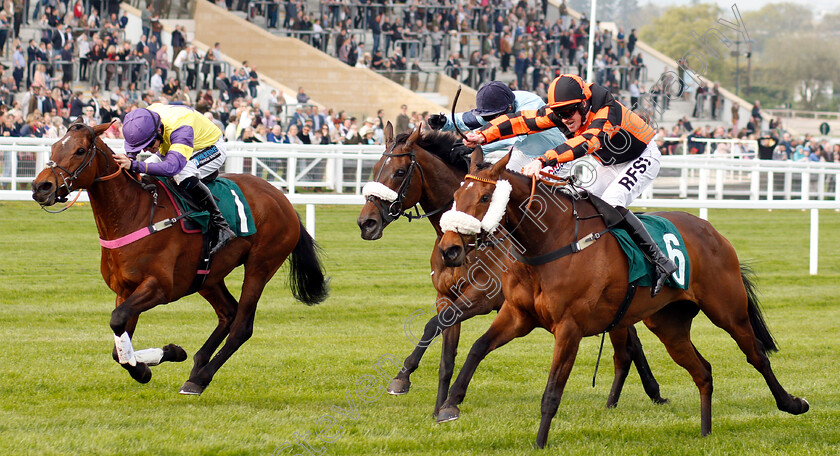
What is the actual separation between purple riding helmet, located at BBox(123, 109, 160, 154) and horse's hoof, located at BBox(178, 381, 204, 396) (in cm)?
137

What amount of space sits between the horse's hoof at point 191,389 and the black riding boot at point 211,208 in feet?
2.68

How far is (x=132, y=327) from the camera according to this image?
5902 millimetres

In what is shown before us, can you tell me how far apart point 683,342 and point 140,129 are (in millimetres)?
3243

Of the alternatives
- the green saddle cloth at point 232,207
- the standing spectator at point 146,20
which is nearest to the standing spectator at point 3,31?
the standing spectator at point 146,20

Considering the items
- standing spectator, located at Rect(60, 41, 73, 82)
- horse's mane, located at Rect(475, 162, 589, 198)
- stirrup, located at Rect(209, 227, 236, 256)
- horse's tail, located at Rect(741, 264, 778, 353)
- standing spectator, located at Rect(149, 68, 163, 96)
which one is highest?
standing spectator, located at Rect(60, 41, 73, 82)

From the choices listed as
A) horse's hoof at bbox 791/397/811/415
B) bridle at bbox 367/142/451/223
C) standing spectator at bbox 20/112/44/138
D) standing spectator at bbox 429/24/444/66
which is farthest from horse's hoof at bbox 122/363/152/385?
standing spectator at bbox 429/24/444/66

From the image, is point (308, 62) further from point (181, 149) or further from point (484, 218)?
point (484, 218)

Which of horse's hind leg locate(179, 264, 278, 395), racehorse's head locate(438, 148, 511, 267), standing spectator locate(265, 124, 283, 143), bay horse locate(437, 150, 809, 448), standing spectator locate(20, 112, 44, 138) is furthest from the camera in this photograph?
standing spectator locate(265, 124, 283, 143)

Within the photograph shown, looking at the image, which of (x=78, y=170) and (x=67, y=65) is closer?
(x=78, y=170)

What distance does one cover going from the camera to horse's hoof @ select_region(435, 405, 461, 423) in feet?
17.4

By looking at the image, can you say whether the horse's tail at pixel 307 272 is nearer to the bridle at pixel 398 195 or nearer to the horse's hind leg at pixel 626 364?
the bridle at pixel 398 195

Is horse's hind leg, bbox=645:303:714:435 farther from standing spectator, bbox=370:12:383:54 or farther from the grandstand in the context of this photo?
standing spectator, bbox=370:12:383:54

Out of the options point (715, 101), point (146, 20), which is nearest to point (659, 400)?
point (146, 20)

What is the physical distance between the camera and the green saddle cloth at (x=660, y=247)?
5.26 m
